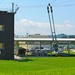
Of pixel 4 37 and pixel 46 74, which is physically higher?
pixel 4 37

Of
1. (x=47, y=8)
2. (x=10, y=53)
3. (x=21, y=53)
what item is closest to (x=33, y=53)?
(x=21, y=53)

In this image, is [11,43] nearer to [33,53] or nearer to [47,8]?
[47,8]

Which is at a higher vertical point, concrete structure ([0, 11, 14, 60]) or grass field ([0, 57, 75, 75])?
concrete structure ([0, 11, 14, 60])

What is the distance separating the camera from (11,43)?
57938 millimetres

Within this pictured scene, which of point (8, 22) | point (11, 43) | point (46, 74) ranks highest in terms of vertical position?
point (8, 22)

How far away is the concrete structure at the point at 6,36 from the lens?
57.8 meters

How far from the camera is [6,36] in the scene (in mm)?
58094

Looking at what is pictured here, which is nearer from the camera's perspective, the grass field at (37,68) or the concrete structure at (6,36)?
the grass field at (37,68)

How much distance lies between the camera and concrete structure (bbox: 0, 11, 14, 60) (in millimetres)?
57844

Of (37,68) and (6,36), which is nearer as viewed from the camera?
(37,68)

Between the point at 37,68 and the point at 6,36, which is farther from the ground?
the point at 6,36

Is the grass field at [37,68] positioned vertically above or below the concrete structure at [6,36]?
below

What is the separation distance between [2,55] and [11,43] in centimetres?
267

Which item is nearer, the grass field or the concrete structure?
the grass field
